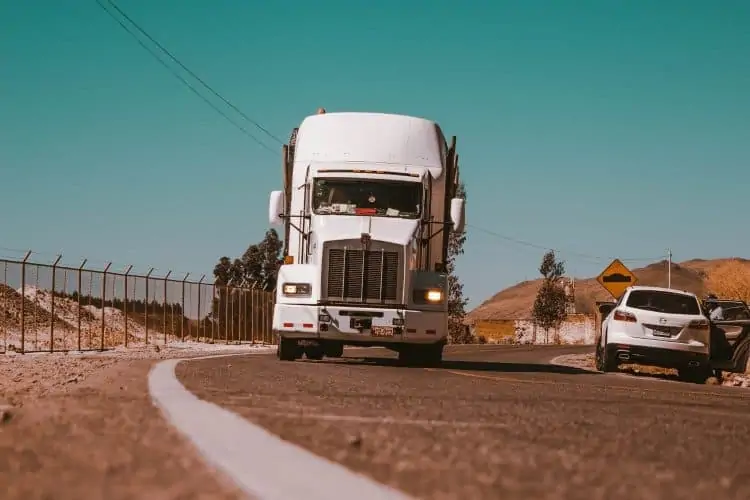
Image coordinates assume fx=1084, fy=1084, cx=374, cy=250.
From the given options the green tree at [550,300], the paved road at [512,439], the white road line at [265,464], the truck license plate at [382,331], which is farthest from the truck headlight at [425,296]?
the green tree at [550,300]

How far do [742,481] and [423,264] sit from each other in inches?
607

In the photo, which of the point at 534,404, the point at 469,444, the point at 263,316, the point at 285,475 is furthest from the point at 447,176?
the point at 263,316

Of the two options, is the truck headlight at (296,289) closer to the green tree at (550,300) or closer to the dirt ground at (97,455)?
the dirt ground at (97,455)

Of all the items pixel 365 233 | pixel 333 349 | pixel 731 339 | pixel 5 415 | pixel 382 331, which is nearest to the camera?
pixel 5 415

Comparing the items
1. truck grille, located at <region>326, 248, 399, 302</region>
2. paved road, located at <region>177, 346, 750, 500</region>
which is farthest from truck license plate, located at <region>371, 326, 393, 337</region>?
paved road, located at <region>177, 346, 750, 500</region>

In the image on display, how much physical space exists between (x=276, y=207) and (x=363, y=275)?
199 centimetres

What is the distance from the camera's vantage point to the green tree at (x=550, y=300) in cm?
10344

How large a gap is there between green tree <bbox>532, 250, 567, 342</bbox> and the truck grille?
281ft

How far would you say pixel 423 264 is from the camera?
63.0ft

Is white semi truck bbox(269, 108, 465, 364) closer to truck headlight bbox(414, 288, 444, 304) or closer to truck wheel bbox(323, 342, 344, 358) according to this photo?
truck headlight bbox(414, 288, 444, 304)

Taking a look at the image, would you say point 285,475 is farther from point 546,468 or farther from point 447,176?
point 447,176

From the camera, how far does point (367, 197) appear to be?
18.9 m

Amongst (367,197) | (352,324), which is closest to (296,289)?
(352,324)

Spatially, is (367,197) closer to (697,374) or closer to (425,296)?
(425,296)
